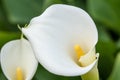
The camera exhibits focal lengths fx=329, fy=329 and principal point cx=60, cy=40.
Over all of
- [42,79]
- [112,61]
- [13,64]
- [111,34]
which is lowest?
[111,34]

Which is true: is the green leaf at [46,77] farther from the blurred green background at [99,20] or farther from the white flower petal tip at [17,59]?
the white flower petal tip at [17,59]

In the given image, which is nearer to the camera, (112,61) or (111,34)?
(112,61)

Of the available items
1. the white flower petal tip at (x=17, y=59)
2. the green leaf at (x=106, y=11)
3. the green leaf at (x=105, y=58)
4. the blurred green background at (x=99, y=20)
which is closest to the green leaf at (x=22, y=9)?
the blurred green background at (x=99, y=20)

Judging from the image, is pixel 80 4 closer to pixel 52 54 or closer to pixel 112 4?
pixel 112 4

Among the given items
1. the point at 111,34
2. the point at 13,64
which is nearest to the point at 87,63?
the point at 13,64

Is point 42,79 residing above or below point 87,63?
below

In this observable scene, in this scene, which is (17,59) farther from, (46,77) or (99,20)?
(99,20)
